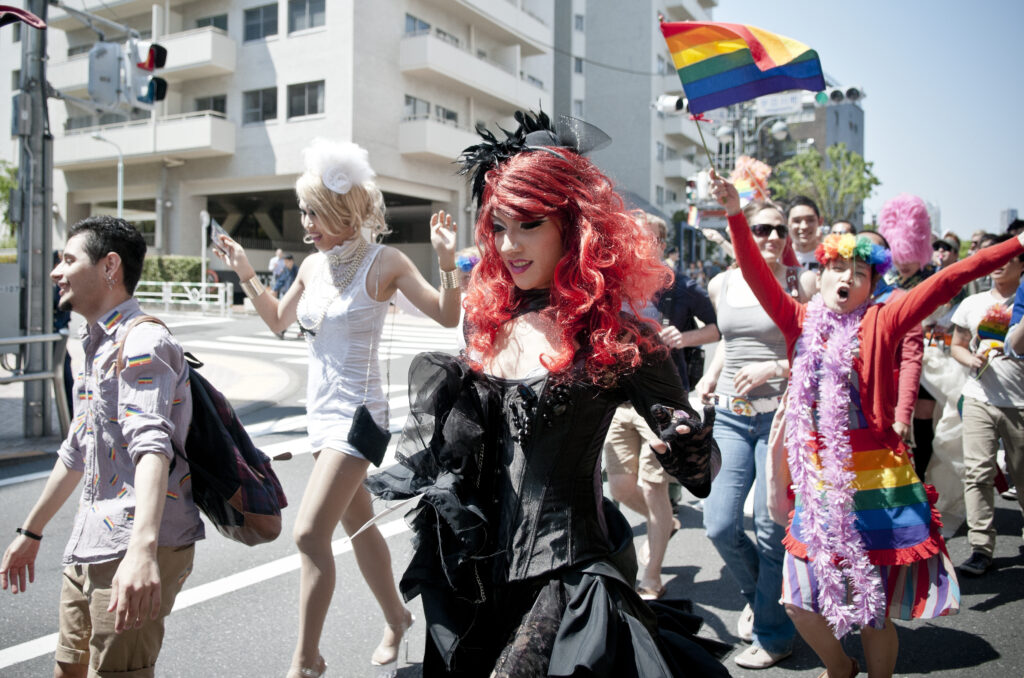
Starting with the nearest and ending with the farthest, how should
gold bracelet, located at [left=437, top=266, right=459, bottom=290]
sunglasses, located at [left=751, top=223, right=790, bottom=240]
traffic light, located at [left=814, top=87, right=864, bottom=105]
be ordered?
1. gold bracelet, located at [left=437, top=266, right=459, bottom=290]
2. sunglasses, located at [left=751, top=223, right=790, bottom=240]
3. traffic light, located at [left=814, top=87, right=864, bottom=105]

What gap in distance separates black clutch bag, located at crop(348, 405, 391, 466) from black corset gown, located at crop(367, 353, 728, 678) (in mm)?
950

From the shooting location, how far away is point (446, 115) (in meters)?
30.9

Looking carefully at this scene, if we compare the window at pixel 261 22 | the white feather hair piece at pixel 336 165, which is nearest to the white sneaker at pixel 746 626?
the white feather hair piece at pixel 336 165

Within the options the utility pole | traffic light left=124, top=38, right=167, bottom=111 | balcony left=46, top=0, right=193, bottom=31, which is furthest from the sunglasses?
balcony left=46, top=0, right=193, bottom=31

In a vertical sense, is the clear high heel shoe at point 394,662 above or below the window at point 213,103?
below

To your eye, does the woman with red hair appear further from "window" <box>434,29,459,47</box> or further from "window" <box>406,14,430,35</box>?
"window" <box>406,14,430,35</box>

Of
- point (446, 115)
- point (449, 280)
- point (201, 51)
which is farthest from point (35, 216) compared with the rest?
point (446, 115)

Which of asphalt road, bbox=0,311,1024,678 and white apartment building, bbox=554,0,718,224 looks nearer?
asphalt road, bbox=0,311,1024,678

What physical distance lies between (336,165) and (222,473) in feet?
4.87

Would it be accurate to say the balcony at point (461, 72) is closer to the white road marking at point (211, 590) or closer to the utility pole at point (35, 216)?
the utility pole at point (35, 216)

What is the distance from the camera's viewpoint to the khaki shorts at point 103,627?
7.09 feet

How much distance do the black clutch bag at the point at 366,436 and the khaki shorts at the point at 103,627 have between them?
791 mm

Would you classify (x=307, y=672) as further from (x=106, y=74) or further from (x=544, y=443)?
(x=106, y=74)

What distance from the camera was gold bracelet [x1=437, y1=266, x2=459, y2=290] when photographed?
3.27m
